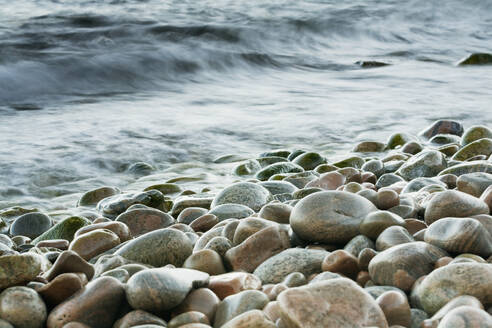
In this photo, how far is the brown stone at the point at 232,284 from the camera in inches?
75.4

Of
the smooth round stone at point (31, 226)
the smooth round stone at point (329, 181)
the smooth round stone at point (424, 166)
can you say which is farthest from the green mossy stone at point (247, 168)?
the smooth round stone at point (31, 226)

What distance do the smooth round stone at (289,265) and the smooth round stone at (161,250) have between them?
0.34 m

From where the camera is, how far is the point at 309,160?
16.0 ft

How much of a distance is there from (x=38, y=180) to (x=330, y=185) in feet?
8.62

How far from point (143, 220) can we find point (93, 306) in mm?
1397

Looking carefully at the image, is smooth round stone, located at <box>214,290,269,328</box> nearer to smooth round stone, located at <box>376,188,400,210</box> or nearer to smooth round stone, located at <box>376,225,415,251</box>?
smooth round stone, located at <box>376,225,415,251</box>

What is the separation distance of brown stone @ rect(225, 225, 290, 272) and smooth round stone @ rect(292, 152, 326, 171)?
2.53 meters

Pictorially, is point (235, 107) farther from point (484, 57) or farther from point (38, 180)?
point (484, 57)

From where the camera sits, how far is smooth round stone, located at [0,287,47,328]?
180 centimetres

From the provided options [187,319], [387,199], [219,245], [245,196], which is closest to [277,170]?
[245,196]

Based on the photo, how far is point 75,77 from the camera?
955 centimetres

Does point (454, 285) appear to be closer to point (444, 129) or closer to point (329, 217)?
point (329, 217)

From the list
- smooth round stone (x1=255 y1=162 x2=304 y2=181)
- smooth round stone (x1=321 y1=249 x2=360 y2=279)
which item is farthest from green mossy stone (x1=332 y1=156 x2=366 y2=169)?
smooth round stone (x1=321 y1=249 x2=360 y2=279)

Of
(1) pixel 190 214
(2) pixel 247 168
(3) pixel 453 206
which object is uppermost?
(3) pixel 453 206
